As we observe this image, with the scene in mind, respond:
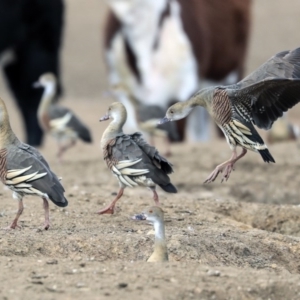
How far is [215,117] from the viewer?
22.3 ft

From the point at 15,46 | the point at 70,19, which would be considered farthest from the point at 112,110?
the point at 70,19

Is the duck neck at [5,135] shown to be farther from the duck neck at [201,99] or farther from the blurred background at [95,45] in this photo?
the blurred background at [95,45]

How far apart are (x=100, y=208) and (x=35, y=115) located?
25.7 feet

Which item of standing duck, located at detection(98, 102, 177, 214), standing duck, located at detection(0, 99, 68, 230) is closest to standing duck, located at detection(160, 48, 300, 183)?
standing duck, located at detection(98, 102, 177, 214)

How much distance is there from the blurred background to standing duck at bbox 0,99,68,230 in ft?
49.9

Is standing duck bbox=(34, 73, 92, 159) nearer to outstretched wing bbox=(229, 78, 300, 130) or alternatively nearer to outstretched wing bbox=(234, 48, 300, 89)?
outstretched wing bbox=(234, 48, 300, 89)

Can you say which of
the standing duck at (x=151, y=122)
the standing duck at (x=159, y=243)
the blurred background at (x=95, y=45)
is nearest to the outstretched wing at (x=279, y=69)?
the standing duck at (x=159, y=243)

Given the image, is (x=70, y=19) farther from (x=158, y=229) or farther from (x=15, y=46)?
(x=158, y=229)

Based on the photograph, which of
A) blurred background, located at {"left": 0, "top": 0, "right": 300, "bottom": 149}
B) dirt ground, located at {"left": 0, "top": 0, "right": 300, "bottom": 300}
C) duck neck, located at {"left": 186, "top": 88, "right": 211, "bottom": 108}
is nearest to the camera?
dirt ground, located at {"left": 0, "top": 0, "right": 300, "bottom": 300}

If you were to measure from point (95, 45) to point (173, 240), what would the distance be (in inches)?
887

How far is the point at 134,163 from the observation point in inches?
263

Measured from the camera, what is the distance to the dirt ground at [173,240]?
4918 mm

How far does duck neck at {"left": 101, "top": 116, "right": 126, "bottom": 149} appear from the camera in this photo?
704 centimetres

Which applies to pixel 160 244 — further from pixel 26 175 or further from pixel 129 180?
pixel 129 180
